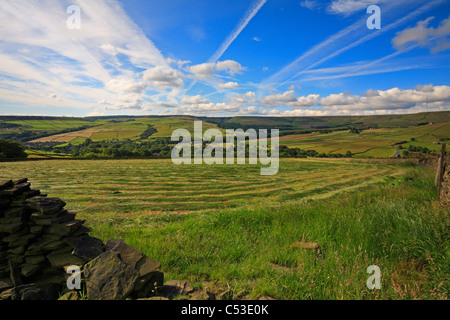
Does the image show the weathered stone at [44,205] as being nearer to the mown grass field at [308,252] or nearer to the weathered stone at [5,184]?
the weathered stone at [5,184]

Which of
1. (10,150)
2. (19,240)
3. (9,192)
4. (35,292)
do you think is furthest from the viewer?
(10,150)

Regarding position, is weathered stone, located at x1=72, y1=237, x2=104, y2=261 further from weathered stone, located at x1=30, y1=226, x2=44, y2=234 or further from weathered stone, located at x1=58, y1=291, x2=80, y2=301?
weathered stone, located at x1=30, y1=226, x2=44, y2=234

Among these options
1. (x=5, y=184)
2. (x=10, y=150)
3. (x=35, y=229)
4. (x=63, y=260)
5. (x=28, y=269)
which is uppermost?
(x=10, y=150)

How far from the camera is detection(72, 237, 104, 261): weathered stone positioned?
4105 millimetres

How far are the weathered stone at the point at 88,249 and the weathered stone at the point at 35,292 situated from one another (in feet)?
2.26

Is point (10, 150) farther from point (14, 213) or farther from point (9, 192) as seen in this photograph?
point (14, 213)

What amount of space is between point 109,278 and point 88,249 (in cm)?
122

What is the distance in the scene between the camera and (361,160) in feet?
154

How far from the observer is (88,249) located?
423 cm

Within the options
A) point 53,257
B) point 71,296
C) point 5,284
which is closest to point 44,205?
point 53,257

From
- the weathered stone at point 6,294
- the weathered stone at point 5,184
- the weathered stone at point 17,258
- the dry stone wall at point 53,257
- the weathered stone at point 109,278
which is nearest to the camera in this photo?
the weathered stone at point 109,278

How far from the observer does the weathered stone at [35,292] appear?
11.9 ft

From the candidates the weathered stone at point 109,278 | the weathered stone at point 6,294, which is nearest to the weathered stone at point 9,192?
the weathered stone at point 6,294

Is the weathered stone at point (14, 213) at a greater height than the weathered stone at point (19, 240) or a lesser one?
greater
